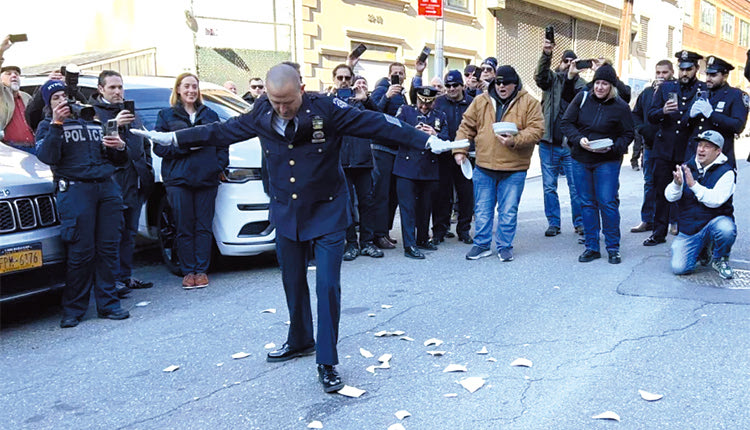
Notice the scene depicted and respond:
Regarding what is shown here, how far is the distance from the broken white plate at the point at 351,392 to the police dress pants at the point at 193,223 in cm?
307

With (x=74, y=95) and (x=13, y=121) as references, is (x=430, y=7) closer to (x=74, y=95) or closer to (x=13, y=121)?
(x=13, y=121)

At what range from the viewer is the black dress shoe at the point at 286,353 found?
15.7ft

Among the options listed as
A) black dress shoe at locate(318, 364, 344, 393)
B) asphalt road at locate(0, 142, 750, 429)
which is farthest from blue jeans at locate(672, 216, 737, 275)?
black dress shoe at locate(318, 364, 344, 393)

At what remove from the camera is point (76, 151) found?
563cm

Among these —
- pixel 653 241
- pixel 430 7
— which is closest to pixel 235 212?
pixel 653 241

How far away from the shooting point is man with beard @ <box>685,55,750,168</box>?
7.64 metres

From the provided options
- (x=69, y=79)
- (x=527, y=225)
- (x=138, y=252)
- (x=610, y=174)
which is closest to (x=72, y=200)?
(x=69, y=79)

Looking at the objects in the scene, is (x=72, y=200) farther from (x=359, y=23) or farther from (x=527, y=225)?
(x=359, y=23)

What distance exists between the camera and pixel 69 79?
567 centimetres

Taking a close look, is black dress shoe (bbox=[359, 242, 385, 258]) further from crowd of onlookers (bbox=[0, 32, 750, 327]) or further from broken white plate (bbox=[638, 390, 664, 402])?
broken white plate (bbox=[638, 390, 664, 402])

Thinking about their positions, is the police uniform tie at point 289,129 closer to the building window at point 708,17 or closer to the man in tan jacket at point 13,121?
the man in tan jacket at point 13,121

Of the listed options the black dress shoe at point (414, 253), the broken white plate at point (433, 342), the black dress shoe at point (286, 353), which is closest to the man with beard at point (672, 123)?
the black dress shoe at point (414, 253)

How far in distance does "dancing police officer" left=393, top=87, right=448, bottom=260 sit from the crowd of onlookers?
0.02 metres

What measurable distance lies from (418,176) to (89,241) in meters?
3.50
